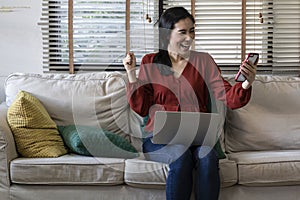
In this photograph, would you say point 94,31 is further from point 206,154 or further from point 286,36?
point 206,154

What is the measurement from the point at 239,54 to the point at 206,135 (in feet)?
3.64

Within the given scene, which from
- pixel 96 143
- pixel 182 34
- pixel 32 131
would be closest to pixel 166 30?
pixel 182 34

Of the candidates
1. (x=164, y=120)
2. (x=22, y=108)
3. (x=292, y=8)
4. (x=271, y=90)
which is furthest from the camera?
(x=292, y=8)

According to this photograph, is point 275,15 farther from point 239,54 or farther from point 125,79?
point 125,79

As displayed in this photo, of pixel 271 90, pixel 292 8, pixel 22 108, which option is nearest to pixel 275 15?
pixel 292 8

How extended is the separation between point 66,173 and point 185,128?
600 mm

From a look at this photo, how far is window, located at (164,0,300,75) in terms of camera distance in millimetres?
3131

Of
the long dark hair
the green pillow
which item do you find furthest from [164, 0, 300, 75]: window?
the green pillow

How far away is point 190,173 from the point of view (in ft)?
6.92

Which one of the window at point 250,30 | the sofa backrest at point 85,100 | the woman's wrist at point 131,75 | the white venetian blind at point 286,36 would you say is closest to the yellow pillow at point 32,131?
the sofa backrest at point 85,100

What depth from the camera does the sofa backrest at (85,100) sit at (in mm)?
2625

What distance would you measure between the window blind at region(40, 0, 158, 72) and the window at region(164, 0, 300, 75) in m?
0.23

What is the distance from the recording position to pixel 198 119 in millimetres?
2139

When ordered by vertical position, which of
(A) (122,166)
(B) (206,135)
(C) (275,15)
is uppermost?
(C) (275,15)
